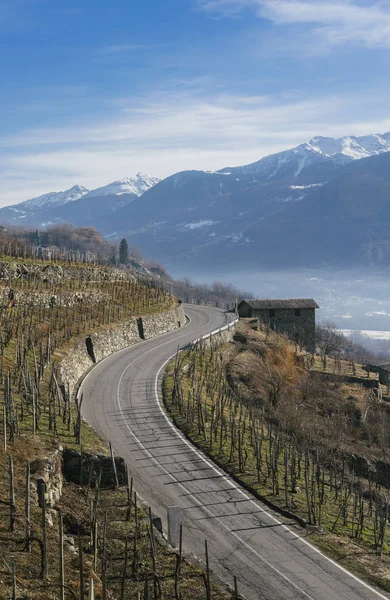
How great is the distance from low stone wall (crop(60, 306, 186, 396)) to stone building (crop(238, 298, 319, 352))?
22582 millimetres

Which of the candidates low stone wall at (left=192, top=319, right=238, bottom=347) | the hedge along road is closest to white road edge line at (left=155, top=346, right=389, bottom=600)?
the hedge along road

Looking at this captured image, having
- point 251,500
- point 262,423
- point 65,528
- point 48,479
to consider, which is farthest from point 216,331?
point 65,528

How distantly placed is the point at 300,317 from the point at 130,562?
10128cm

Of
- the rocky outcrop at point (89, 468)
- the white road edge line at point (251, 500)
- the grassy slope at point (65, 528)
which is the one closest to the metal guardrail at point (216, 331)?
the white road edge line at point (251, 500)

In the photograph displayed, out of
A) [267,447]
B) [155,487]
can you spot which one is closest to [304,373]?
[267,447]

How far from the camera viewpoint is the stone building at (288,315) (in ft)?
402

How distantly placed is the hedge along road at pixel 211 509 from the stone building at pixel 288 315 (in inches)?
2559

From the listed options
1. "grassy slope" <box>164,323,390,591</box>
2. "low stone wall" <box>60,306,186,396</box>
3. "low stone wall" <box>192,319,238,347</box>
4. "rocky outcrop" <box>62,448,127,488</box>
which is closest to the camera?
"grassy slope" <box>164,323,390,591</box>

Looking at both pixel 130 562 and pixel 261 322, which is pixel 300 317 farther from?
pixel 130 562

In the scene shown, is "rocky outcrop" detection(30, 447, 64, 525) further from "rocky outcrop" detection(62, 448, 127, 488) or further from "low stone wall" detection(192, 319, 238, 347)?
"low stone wall" detection(192, 319, 238, 347)

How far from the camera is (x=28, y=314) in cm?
6931

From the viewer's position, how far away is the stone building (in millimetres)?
122500

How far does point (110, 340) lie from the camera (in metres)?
74.5

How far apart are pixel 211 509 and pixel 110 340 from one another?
41492 millimetres
